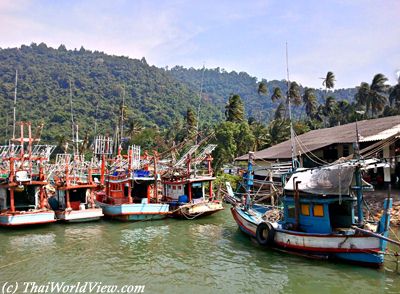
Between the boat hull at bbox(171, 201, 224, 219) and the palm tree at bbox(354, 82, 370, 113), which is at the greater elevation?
the palm tree at bbox(354, 82, 370, 113)

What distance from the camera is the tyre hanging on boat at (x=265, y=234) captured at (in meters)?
16.8

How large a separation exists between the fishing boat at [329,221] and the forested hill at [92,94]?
53210 mm

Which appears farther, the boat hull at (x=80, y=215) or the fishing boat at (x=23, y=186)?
the boat hull at (x=80, y=215)

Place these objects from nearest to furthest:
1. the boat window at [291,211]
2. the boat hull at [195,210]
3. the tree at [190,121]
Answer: the boat window at [291,211]
the boat hull at [195,210]
the tree at [190,121]

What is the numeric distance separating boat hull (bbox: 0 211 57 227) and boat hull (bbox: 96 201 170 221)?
165 inches

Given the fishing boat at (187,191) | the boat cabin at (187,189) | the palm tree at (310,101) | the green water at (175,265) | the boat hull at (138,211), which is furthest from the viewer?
the palm tree at (310,101)

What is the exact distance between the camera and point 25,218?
846 inches

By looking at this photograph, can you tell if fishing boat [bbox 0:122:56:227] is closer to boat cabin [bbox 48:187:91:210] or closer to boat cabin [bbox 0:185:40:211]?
boat cabin [bbox 0:185:40:211]

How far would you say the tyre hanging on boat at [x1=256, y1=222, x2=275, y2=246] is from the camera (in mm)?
16812

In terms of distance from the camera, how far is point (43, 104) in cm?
9406

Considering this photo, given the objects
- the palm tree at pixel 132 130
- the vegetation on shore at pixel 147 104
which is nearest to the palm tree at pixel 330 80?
the vegetation on shore at pixel 147 104

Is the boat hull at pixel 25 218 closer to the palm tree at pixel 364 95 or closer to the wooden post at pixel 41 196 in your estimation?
the wooden post at pixel 41 196

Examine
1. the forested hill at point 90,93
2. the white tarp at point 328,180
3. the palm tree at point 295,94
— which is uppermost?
the forested hill at point 90,93

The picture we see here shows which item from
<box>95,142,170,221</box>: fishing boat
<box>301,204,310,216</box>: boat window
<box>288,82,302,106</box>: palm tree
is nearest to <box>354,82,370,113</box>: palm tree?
<box>288,82,302,106</box>: palm tree
